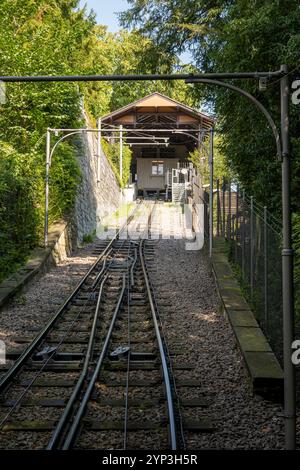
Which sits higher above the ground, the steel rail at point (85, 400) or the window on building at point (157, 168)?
the window on building at point (157, 168)

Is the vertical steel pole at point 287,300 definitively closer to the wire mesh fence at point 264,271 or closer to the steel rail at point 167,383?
the steel rail at point 167,383

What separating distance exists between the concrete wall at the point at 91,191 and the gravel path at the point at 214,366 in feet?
29.3

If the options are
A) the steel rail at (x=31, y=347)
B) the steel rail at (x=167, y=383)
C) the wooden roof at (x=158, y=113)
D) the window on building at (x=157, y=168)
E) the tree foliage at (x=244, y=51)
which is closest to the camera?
the steel rail at (x=167, y=383)

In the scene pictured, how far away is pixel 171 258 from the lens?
20.1 meters

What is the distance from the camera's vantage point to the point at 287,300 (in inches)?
196

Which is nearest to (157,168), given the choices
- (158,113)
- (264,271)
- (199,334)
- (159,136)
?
(159,136)

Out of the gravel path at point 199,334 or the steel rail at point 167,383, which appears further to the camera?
the gravel path at point 199,334

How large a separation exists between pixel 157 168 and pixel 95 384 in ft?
153

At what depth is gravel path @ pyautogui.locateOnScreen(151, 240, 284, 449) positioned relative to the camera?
5914mm

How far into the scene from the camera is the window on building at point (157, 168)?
174 feet

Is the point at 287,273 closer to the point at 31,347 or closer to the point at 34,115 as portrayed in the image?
the point at 31,347

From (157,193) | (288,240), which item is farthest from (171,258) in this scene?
(157,193)

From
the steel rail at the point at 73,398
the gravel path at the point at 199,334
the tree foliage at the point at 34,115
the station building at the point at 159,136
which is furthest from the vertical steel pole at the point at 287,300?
the station building at the point at 159,136

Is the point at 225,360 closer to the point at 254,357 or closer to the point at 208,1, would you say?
the point at 254,357
